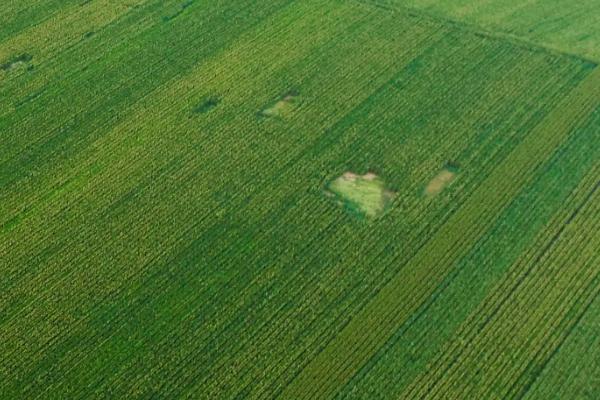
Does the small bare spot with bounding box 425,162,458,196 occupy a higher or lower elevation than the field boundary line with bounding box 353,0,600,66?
lower

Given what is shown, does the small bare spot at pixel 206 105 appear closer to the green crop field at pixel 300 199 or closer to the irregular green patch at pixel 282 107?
the green crop field at pixel 300 199

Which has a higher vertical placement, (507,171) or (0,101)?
(0,101)

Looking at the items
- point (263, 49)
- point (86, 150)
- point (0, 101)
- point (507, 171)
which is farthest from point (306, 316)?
point (0, 101)

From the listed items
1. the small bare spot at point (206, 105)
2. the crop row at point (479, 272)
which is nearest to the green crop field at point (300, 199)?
the crop row at point (479, 272)

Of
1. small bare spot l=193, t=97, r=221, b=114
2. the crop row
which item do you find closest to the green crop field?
the crop row

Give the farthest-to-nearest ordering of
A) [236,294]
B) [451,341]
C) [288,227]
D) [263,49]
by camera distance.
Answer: [263,49], [288,227], [236,294], [451,341]

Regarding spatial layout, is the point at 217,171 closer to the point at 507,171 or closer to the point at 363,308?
the point at 363,308

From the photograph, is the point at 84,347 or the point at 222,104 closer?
the point at 84,347

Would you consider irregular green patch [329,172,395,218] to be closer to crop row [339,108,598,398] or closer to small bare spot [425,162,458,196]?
small bare spot [425,162,458,196]
